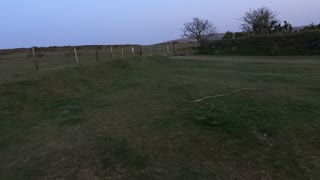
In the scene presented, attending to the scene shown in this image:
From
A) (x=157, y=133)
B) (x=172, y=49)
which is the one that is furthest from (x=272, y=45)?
(x=157, y=133)

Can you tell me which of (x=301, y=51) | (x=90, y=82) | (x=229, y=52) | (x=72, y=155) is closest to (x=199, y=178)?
(x=72, y=155)

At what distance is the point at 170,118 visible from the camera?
34.0ft

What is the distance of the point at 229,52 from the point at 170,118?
1878 inches

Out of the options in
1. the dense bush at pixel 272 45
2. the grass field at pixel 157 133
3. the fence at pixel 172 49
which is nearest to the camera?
the grass field at pixel 157 133

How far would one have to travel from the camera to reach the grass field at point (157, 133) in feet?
24.0

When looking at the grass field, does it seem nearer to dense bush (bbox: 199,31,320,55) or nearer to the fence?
the fence

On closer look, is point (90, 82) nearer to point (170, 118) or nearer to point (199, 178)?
point (170, 118)

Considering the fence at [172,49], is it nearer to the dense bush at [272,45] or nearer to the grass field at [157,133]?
the dense bush at [272,45]

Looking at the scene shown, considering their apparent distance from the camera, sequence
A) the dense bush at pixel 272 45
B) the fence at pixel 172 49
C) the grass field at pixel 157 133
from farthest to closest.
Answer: the fence at pixel 172 49
the dense bush at pixel 272 45
the grass field at pixel 157 133

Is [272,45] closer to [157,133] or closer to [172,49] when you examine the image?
[172,49]

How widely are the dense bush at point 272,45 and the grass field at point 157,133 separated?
120 ft

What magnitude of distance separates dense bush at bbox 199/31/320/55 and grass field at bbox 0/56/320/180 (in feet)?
120

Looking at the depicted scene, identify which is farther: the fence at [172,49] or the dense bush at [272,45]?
the fence at [172,49]

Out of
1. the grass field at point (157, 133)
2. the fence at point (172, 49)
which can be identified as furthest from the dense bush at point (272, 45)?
the grass field at point (157, 133)
